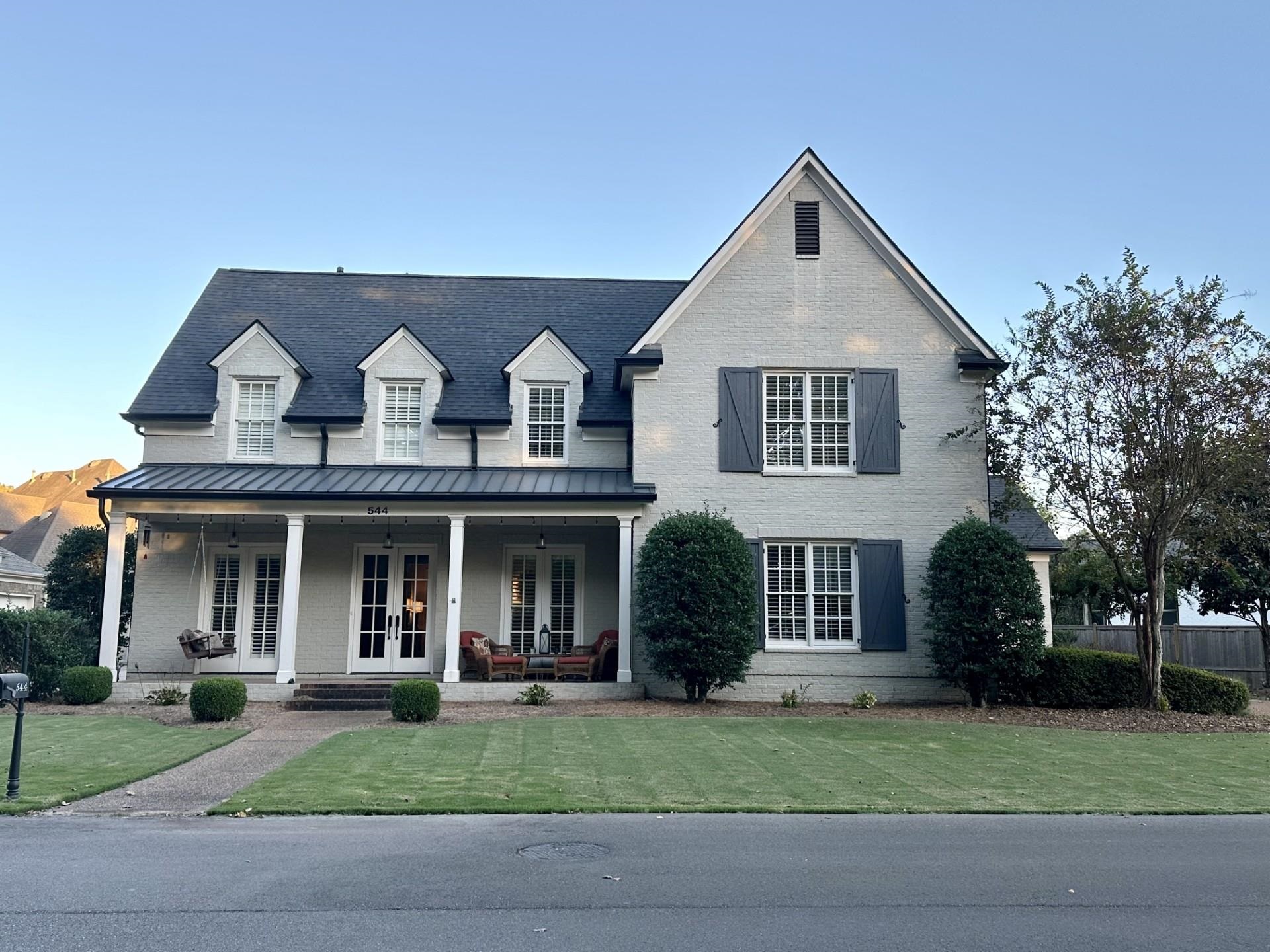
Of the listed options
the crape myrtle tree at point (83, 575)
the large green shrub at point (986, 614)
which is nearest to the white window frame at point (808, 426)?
the large green shrub at point (986, 614)

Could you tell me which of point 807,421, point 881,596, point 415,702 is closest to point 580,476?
point 807,421

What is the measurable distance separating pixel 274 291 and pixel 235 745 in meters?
13.7

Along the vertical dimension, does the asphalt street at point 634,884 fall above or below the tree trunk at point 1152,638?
below

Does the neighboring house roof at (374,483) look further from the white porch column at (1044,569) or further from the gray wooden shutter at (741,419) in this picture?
the white porch column at (1044,569)

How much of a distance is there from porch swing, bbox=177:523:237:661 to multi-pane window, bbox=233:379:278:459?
181cm

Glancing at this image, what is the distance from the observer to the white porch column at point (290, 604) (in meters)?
18.1

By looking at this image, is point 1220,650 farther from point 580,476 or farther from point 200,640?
point 200,640

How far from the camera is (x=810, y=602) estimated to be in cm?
1922

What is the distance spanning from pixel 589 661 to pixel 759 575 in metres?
3.56

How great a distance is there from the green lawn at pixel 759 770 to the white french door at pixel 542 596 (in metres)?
4.72

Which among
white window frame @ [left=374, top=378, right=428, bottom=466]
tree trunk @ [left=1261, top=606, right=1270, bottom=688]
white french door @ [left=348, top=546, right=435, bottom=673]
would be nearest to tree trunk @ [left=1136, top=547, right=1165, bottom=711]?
tree trunk @ [left=1261, top=606, right=1270, bottom=688]

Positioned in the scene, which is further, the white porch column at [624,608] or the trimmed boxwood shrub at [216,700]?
the white porch column at [624,608]

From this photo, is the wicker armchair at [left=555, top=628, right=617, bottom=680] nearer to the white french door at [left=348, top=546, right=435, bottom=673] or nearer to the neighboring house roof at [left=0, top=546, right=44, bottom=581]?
the white french door at [left=348, top=546, right=435, bottom=673]

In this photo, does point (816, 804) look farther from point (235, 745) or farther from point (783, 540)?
point (783, 540)
